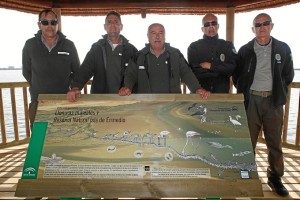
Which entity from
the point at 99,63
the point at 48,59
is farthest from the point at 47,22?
the point at 99,63

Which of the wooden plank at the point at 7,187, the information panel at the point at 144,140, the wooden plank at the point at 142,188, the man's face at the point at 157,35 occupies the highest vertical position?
the man's face at the point at 157,35

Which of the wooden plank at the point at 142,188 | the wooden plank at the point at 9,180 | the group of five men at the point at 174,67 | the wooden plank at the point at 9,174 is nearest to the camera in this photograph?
the wooden plank at the point at 142,188

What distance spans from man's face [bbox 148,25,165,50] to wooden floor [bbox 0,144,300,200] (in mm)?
2042

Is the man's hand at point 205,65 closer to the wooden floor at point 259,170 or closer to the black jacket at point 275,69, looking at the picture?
the black jacket at point 275,69

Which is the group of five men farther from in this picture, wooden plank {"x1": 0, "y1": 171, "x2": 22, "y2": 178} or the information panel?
wooden plank {"x1": 0, "y1": 171, "x2": 22, "y2": 178}

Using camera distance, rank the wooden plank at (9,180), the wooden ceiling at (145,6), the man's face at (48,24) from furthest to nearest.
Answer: the wooden ceiling at (145,6)
the wooden plank at (9,180)
the man's face at (48,24)

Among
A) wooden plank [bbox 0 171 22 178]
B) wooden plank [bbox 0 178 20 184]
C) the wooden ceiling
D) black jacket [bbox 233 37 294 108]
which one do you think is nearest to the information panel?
black jacket [bbox 233 37 294 108]

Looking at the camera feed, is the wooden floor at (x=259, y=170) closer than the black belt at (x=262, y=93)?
No

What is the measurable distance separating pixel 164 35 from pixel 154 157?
1358mm

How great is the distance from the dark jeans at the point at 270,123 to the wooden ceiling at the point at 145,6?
3.05 m

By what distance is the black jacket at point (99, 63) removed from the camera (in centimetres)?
320

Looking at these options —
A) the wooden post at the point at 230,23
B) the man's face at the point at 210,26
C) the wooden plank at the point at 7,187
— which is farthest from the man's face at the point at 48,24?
the wooden post at the point at 230,23

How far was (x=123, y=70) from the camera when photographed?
10.7ft

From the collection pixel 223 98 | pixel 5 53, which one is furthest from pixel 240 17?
pixel 5 53
